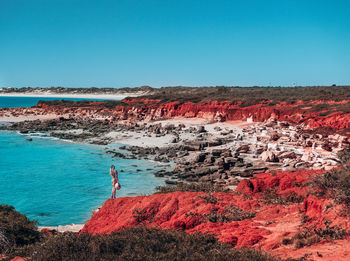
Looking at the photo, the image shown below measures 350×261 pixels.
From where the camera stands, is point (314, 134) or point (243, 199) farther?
point (314, 134)

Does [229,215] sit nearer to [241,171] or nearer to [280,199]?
[280,199]

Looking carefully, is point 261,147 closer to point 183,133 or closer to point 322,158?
point 322,158

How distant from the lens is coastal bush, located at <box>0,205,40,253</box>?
8547 millimetres

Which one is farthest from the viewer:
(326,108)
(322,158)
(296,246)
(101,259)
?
(326,108)

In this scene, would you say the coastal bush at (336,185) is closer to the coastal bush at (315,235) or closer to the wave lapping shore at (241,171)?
the wave lapping shore at (241,171)

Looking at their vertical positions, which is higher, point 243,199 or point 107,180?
point 243,199

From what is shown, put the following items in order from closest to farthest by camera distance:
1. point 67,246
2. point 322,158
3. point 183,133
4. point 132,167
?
point 67,246
point 322,158
point 132,167
point 183,133

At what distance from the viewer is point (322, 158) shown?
1769 cm

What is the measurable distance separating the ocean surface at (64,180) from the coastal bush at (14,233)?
3.39 meters

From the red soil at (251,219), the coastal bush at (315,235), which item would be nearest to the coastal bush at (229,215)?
the red soil at (251,219)

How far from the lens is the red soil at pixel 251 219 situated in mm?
6895

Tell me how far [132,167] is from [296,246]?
17.3m

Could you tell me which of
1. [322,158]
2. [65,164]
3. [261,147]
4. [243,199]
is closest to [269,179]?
[243,199]

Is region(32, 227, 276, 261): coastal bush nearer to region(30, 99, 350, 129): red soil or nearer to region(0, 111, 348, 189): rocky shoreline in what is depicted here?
region(0, 111, 348, 189): rocky shoreline
